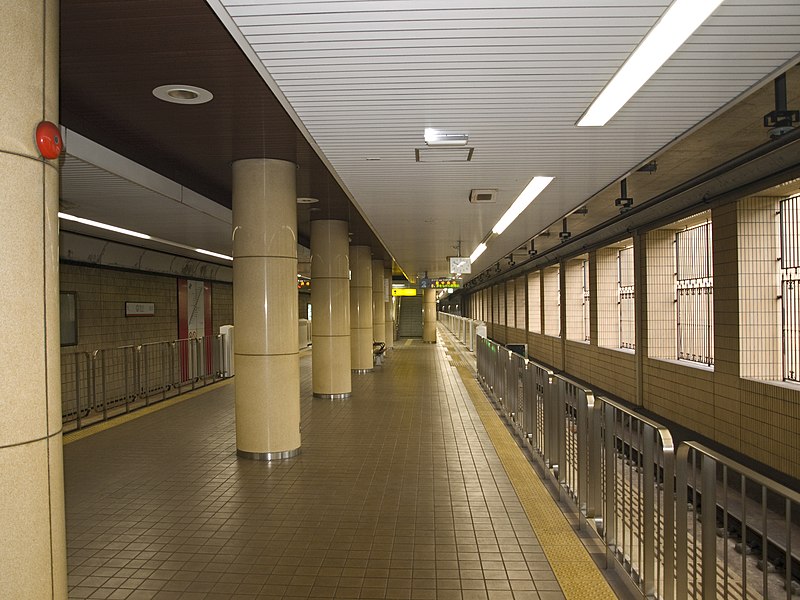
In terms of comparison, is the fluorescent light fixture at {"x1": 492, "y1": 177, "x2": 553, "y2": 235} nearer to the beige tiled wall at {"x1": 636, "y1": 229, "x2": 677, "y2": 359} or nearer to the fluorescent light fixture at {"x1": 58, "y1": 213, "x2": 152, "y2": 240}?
the beige tiled wall at {"x1": 636, "y1": 229, "x2": 677, "y2": 359}

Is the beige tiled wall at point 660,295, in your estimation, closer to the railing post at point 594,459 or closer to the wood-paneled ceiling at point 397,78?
the wood-paneled ceiling at point 397,78

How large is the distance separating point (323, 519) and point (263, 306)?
256cm

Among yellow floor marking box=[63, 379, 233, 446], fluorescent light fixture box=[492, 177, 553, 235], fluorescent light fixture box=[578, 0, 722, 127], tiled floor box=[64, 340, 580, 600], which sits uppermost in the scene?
fluorescent light fixture box=[492, 177, 553, 235]

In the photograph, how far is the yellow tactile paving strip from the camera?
331 centimetres

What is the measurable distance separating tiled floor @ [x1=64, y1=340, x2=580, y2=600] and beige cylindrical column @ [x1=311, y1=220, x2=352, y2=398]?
2.85 metres

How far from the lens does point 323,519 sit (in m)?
4.47

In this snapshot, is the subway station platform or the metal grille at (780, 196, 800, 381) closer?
the subway station platform

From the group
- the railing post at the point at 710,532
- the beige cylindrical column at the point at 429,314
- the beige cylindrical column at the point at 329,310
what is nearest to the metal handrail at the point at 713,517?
the railing post at the point at 710,532

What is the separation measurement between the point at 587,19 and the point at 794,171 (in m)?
4.56

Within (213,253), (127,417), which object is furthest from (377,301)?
(127,417)

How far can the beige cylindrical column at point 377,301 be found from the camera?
18984mm

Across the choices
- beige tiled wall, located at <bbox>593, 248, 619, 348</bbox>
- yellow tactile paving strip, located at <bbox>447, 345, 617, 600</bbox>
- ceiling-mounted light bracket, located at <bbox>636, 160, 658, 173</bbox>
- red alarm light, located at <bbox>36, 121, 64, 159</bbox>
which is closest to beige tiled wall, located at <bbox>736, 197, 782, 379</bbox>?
ceiling-mounted light bracket, located at <bbox>636, 160, 658, 173</bbox>

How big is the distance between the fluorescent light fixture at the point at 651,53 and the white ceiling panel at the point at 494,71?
7 centimetres

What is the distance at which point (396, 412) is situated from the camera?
8.99 metres
